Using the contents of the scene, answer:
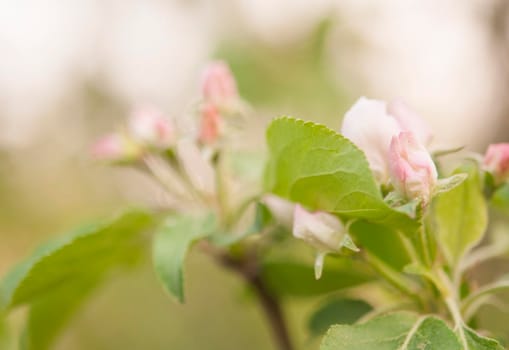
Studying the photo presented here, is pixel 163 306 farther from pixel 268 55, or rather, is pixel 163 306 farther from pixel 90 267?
pixel 90 267

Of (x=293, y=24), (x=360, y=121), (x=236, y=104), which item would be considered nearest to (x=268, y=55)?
(x=293, y=24)

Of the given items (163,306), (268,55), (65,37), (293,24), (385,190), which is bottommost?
(385,190)

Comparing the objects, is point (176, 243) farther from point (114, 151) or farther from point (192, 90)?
point (192, 90)

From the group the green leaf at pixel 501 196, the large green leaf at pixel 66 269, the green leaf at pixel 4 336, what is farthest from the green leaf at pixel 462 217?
the green leaf at pixel 4 336

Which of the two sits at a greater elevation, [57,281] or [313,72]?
[313,72]

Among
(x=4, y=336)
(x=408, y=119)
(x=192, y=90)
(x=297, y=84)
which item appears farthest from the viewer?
(x=192, y=90)

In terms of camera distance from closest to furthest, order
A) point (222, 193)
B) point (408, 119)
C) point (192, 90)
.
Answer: point (408, 119)
point (222, 193)
point (192, 90)

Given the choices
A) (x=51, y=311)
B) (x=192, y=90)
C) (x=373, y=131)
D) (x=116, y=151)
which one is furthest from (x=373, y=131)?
(x=192, y=90)
